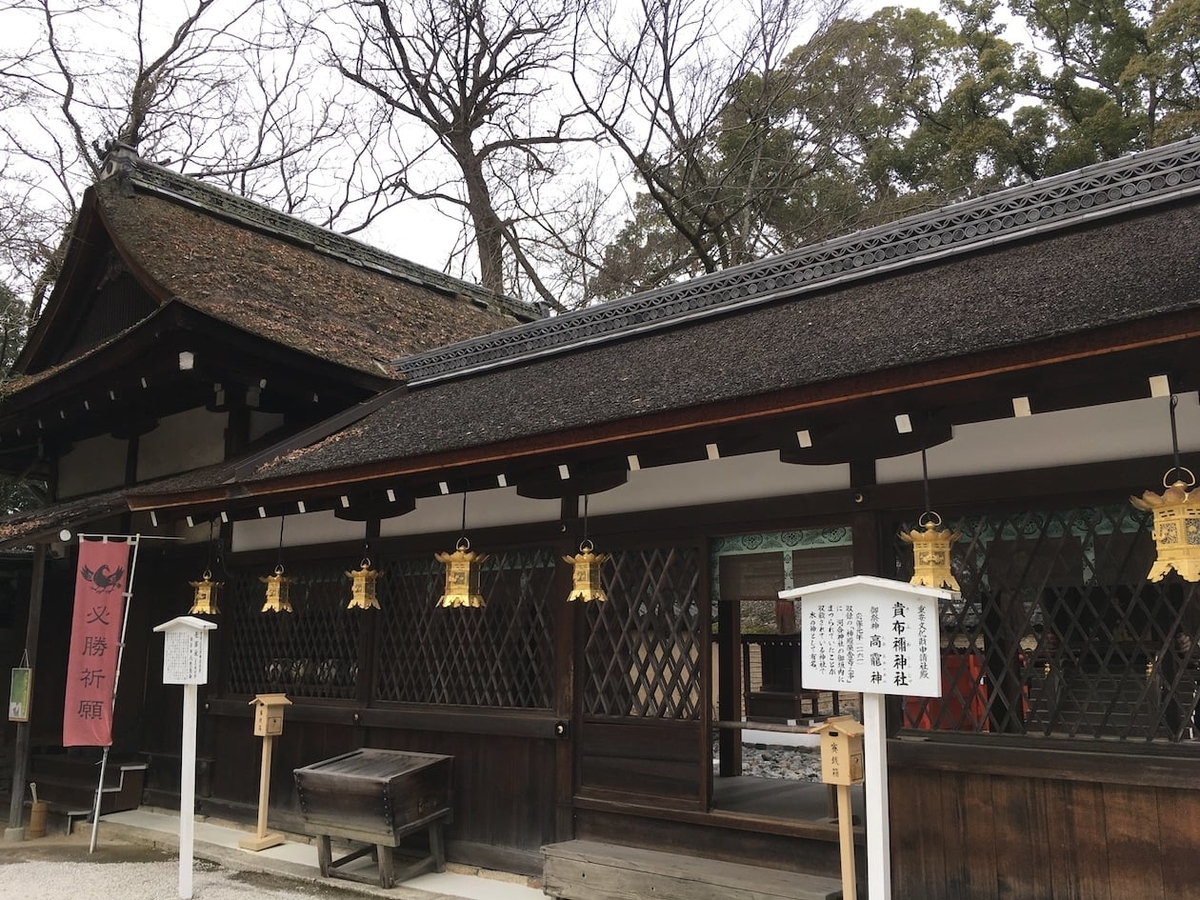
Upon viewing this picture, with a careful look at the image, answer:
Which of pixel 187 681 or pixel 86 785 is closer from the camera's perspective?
pixel 187 681

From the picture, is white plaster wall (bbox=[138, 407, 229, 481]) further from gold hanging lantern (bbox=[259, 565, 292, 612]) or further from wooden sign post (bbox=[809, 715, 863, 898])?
wooden sign post (bbox=[809, 715, 863, 898])

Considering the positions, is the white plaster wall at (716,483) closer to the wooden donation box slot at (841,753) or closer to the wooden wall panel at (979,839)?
the wooden donation box slot at (841,753)

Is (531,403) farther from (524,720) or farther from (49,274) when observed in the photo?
(49,274)

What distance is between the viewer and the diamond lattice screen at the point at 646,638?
589 cm

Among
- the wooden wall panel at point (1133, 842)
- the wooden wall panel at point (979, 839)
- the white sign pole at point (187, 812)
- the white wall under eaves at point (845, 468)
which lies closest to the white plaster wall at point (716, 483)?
the white wall under eaves at point (845, 468)

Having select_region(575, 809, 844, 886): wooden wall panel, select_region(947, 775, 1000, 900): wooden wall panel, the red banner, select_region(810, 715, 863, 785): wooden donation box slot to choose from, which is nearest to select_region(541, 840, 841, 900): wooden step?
select_region(575, 809, 844, 886): wooden wall panel

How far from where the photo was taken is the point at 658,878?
5.14 m

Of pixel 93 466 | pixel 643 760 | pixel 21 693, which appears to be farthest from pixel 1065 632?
pixel 93 466

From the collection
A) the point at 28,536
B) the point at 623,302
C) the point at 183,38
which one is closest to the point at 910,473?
the point at 623,302

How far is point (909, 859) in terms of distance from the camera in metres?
4.77

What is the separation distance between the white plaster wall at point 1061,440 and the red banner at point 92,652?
6.17m

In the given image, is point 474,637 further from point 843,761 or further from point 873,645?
point 873,645

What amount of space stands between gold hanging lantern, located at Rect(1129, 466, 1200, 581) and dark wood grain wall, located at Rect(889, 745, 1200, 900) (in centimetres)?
96

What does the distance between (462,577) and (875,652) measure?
11.2 ft
